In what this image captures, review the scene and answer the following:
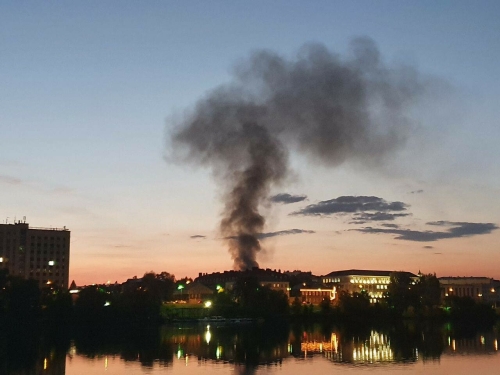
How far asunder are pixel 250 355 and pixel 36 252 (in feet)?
321

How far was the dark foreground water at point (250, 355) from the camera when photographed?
36.5 m

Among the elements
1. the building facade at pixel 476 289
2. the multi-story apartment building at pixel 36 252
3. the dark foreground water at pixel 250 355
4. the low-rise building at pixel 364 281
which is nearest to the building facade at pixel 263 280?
the low-rise building at pixel 364 281

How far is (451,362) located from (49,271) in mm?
107290

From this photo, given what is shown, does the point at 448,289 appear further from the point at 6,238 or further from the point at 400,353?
the point at 400,353

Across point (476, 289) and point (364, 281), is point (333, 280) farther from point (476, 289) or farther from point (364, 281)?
point (476, 289)

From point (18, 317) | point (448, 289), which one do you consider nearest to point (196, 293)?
point (18, 317)

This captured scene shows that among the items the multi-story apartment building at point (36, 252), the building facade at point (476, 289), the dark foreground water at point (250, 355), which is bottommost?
the dark foreground water at point (250, 355)

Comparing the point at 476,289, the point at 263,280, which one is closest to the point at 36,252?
the point at 263,280

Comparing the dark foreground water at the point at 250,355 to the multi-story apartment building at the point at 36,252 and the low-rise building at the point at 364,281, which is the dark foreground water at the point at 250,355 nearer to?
the multi-story apartment building at the point at 36,252

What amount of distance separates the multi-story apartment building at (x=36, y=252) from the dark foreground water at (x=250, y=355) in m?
73.2

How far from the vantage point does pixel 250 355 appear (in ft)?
145

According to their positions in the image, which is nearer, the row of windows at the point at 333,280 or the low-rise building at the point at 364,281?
the low-rise building at the point at 364,281

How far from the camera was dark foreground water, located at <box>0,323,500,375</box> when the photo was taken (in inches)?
1437

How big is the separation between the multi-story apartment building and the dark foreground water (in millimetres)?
73156
